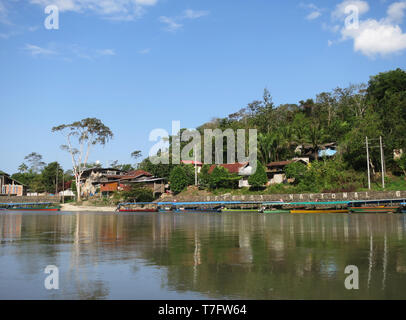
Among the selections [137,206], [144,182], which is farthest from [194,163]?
[137,206]

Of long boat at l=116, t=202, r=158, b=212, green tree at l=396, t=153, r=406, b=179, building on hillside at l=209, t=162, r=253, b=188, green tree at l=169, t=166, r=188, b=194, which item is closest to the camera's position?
green tree at l=396, t=153, r=406, b=179

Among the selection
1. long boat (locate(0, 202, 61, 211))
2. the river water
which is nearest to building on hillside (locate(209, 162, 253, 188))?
long boat (locate(0, 202, 61, 211))

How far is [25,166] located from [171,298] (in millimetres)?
113122

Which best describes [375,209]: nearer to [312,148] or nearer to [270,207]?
[270,207]

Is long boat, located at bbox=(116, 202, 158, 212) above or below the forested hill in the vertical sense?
below

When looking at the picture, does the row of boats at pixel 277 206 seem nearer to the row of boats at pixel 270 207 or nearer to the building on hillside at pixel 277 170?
the row of boats at pixel 270 207

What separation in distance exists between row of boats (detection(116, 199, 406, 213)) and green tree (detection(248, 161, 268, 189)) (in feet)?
19.4

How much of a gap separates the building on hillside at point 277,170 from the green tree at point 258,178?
3.08 meters

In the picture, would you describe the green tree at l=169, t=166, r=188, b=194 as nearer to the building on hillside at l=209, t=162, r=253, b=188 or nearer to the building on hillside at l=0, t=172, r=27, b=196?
the building on hillside at l=209, t=162, r=253, b=188

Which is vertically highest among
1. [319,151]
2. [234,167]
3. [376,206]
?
[319,151]

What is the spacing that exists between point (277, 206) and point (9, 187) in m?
61.3

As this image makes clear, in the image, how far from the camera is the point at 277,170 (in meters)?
63.9

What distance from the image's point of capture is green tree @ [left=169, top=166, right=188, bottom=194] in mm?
69250
